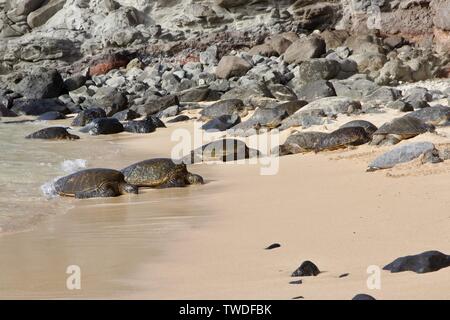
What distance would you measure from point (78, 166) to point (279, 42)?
11897 millimetres

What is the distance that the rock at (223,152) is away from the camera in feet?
29.8

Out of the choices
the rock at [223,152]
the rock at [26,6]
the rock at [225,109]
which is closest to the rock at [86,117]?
the rock at [225,109]

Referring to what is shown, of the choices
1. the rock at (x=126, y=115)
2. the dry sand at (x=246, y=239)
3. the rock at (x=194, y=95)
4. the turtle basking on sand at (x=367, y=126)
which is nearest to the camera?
the dry sand at (x=246, y=239)

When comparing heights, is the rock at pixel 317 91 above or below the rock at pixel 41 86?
below

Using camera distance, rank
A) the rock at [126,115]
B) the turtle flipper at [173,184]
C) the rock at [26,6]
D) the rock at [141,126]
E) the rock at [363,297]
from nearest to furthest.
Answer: the rock at [363,297], the turtle flipper at [173,184], the rock at [141,126], the rock at [126,115], the rock at [26,6]

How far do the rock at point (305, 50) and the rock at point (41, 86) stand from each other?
5.90 m

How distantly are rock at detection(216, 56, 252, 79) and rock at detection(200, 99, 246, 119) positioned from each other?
4.47 meters

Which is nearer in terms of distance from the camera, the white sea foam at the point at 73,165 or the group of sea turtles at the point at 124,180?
the group of sea turtles at the point at 124,180

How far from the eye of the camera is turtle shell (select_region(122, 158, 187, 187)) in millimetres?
7438

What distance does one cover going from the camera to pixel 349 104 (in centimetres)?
1177

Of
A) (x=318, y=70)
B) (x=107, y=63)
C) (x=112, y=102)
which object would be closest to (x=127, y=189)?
(x=112, y=102)

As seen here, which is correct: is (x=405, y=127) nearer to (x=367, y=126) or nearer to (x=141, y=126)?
(x=367, y=126)

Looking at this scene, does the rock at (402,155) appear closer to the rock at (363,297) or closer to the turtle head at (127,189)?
the turtle head at (127,189)
